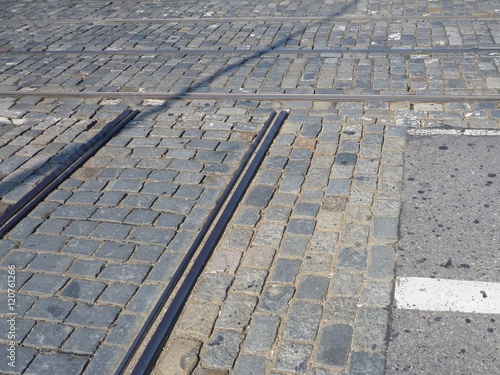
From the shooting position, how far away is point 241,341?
11.3ft

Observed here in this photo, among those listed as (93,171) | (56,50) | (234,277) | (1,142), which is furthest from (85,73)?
(234,277)

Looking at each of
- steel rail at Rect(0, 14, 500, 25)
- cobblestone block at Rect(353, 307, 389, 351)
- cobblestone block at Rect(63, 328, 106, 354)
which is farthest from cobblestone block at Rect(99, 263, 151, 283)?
steel rail at Rect(0, 14, 500, 25)

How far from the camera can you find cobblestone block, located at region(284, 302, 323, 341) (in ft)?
11.4

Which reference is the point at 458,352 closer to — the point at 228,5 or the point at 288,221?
the point at 288,221

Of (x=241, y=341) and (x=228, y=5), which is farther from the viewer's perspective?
(x=228, y=5)

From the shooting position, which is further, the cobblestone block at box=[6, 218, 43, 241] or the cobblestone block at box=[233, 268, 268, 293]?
the cobblestone block at box=[6, 218, 43, 241]

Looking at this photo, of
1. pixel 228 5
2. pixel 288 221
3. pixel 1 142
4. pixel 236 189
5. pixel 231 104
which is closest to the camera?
pixel 288 221

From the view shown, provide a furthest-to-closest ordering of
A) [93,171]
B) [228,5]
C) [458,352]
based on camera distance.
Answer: [228,5]
[93,171]
[458,352]

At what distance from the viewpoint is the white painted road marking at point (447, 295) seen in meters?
3.59

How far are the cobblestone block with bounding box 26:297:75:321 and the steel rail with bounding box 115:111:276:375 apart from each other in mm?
499

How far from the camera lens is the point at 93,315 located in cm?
370

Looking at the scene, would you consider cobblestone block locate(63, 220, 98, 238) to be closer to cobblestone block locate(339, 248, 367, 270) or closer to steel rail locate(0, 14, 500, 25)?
cobblestone block locate(339, 248, 367, 270)

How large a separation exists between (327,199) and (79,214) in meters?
1.70

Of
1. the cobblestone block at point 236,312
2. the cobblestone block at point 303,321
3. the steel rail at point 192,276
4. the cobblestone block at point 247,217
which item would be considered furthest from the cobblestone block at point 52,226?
the cobblestone block at point 303,321
